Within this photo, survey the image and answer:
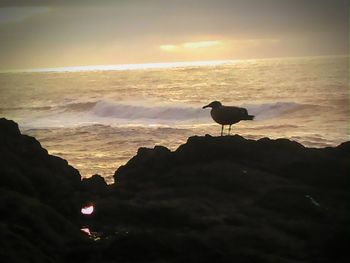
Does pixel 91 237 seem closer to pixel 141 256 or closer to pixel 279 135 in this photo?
pixel 141 256

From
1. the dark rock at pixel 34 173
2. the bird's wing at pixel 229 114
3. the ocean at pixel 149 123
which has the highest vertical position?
the bird's wing at pixel 229 114

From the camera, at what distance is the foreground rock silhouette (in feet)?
16.6

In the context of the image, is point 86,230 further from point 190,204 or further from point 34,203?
point 190,204

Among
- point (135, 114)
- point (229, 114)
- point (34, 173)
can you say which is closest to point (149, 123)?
point (135, 114)

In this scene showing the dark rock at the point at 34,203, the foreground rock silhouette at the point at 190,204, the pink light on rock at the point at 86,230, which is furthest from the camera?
the pink light on rock at the point at 86,230

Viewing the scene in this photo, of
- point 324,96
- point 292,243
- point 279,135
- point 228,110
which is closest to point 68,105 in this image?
point 324,96

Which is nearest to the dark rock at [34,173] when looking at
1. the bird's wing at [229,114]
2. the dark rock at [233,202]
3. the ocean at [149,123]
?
the dark rock at [233,202]

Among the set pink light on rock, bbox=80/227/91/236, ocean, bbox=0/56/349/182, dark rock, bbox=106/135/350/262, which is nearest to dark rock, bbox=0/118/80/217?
pink light on rock, bbox=80/227/91/236

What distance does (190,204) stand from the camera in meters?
6.59

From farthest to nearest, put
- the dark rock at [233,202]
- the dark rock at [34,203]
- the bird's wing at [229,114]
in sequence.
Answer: the bird's wing at [229,114], the dark rock at [233,202], the dark rock at [34,203]

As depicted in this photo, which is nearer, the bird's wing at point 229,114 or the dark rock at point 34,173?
the dark rock at point 34,173

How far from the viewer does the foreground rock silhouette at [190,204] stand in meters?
5.05

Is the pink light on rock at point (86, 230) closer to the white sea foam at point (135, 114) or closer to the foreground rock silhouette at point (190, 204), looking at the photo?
the foreground rock silhouette at point (190, 204)

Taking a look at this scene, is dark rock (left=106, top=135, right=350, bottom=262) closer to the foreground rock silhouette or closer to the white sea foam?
the foreground rock silhouette
